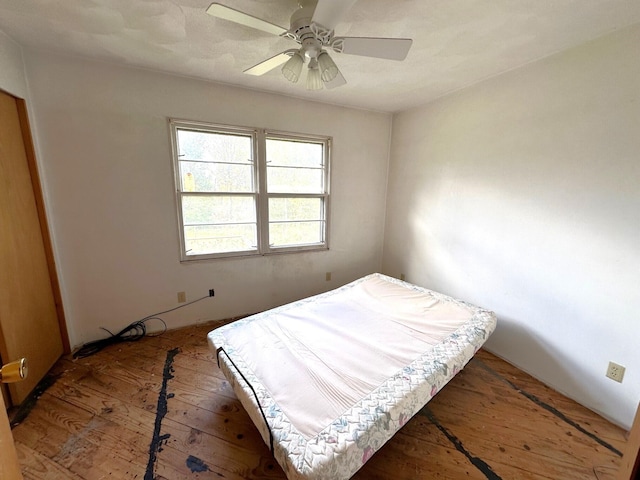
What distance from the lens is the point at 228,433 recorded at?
5.07 feet

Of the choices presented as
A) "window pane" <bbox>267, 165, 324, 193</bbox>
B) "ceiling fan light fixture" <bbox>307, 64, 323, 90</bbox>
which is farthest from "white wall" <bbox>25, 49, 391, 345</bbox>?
"ceiling fan light fixture" <bbox>307, 64, 323, 90</bbox>

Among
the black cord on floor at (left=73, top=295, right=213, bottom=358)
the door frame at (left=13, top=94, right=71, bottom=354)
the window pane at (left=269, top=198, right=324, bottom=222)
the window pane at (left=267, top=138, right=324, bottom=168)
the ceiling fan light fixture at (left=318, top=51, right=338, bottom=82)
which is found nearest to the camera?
the ceiling fan light fixture at (left=318, top=51, right=338, bottom=82)

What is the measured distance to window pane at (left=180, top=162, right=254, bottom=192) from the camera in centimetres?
251

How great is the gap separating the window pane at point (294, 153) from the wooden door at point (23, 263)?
1.86 meters

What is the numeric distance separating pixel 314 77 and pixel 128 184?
6.08ft

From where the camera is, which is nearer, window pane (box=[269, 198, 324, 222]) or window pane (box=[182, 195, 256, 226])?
window pane (box=[182, 195, 256, 226])

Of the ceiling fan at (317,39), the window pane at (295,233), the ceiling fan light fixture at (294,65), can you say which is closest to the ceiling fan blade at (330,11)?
the ceiling fan at (317,39)

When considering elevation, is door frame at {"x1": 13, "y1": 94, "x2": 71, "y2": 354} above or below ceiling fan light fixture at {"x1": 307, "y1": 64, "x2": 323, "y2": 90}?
below

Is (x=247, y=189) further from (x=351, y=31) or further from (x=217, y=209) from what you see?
(x=351, y=31)

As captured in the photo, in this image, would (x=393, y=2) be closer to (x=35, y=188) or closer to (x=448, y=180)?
(x=448, y=180)

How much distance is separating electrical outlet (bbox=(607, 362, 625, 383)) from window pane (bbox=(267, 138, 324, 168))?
115 inches

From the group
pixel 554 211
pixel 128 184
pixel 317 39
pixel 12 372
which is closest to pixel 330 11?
pixel 317 39

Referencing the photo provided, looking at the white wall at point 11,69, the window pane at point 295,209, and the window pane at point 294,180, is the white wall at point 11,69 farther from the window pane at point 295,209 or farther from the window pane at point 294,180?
the window pane at point 295,209

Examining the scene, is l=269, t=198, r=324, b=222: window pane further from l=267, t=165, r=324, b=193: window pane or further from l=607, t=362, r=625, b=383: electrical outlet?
l=607, t=362, r=625, b=383: electrical outlet
